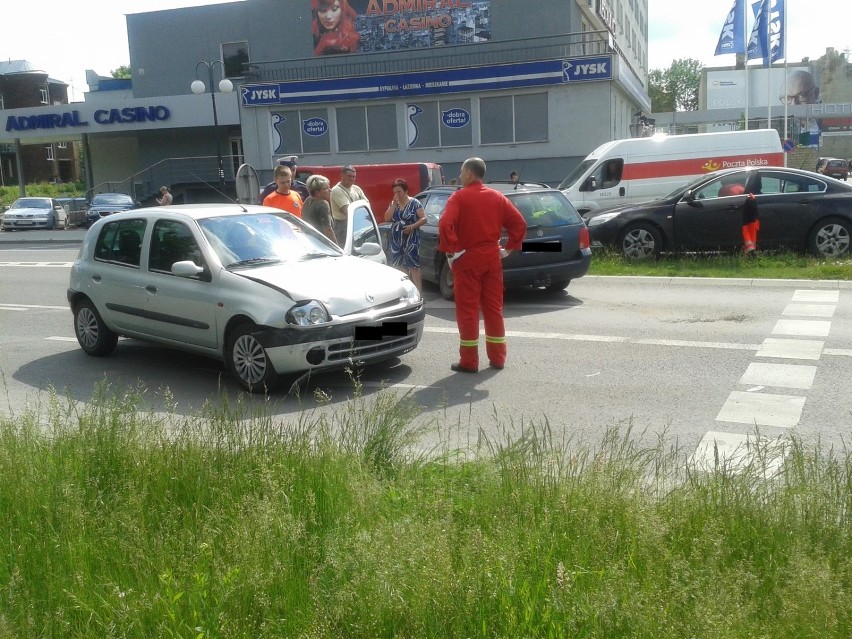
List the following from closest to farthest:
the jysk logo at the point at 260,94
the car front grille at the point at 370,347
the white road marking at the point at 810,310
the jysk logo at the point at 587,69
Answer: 1. the car front grille at the point at 370,347
2. the white road marking at the point at 810,310
3. the jysk logo at the point at 587,69
4. the jysk logo at the point at 260,94

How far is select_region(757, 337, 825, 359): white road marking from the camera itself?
358 inches

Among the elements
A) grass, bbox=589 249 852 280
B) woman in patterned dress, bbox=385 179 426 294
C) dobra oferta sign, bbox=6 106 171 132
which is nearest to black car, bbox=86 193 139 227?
dobra oferta sign, bbox=6 106 171 132

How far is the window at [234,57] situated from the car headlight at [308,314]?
40.2m

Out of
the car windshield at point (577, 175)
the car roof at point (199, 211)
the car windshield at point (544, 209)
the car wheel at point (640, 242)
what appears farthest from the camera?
the car windshield at point (577, 175)

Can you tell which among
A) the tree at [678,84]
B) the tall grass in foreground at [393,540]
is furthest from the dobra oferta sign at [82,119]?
the tree at [678,84]

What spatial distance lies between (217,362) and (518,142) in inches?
1106

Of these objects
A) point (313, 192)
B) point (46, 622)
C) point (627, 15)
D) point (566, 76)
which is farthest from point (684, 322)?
point (627, 15)

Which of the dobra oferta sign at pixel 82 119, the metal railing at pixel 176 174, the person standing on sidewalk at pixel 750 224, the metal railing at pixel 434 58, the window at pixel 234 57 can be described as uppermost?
the window at pixel 234 57

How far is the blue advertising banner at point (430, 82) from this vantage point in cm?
3453

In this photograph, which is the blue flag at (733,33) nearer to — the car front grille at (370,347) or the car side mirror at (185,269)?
the car front grille at (370,347)

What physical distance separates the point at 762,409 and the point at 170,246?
5805mm

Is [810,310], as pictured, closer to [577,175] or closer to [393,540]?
[393,540]

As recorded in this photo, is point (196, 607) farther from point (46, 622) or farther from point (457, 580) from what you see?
point (457, 580)

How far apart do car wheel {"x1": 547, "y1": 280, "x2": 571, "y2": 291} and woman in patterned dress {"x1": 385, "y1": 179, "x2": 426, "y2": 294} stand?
80.3 inches
